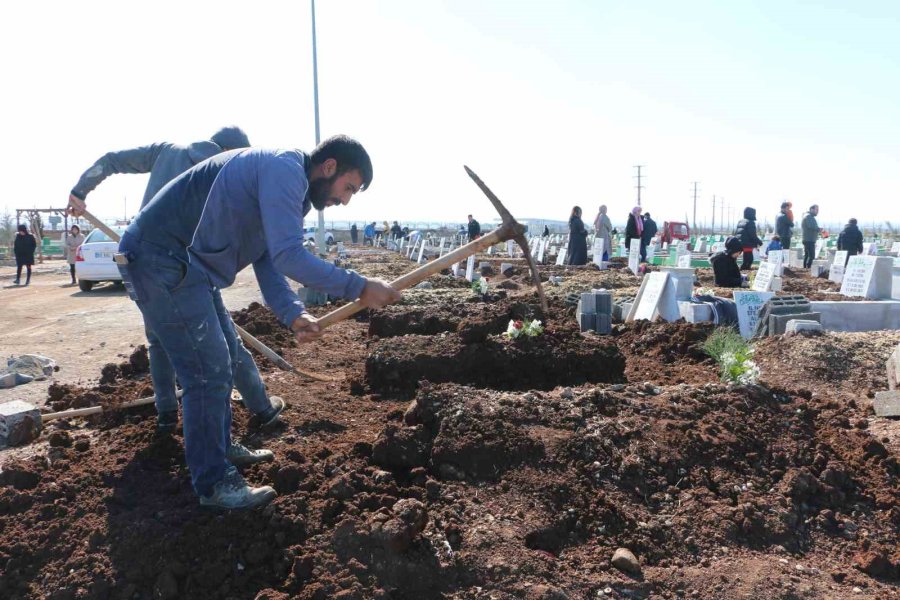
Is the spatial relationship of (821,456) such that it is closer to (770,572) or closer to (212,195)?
(770,572)

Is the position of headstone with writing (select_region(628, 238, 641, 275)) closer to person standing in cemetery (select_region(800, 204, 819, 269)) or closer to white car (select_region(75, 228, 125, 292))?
person standing in cemetery (select_region(800, 204, 819, 269))

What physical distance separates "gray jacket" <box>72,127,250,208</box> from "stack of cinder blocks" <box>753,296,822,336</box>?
5324 millimetres

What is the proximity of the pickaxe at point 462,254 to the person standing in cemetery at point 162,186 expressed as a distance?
74cm

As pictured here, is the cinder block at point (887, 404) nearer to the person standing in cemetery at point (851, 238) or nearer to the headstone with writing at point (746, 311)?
the headstone with writing at point (746, 311)

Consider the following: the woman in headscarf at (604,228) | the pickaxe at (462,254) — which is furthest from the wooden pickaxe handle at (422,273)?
the woman in headscarf at (604,228)

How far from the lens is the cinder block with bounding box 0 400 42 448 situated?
13.4 feet

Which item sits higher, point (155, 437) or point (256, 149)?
point (256, 149)

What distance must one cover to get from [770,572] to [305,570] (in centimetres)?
187

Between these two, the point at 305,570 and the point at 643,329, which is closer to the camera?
the point at 305,570

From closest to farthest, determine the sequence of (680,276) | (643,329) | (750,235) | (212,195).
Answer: (212,195), (643,329), (680,276), (750,235)

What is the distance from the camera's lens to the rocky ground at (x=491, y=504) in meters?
2.62

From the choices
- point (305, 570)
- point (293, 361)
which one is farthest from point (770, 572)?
point (293, 361)

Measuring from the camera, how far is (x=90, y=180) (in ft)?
13.9

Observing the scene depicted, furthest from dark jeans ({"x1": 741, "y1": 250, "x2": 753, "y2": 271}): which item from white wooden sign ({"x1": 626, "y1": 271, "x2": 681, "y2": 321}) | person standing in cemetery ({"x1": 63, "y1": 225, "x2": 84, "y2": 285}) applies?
person standing in cemetery ({"x1": 63, "y1": 225, "x2": 84, "y2": 285})
